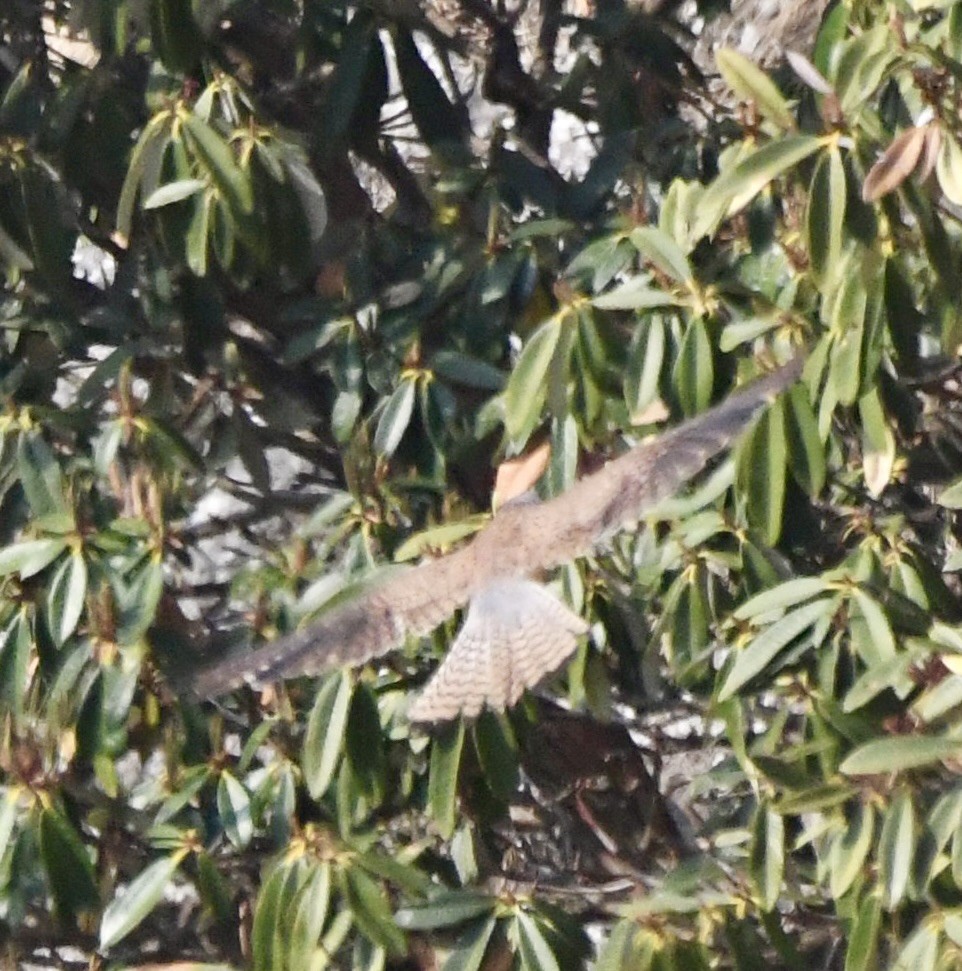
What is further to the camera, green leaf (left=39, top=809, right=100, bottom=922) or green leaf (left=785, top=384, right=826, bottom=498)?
green leaf (left=39, top=809, right=100, bottom=922)

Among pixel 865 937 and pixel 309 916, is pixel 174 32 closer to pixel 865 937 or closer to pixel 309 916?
pixel 309 916

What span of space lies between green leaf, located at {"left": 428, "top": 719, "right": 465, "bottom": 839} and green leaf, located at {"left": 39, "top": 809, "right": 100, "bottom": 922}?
1.47 ft

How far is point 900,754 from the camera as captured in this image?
1914 millimetres

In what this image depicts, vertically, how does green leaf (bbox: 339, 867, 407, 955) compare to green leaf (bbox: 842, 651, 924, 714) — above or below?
below

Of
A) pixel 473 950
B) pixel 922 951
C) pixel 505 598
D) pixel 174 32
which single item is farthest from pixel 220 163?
pixel 922 951

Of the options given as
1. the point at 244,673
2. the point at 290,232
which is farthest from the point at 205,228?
the point at 244,673

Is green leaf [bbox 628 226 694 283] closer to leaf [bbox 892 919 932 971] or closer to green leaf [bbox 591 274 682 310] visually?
green leaf [bbox 591 274 682 310]

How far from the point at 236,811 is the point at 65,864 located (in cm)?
24

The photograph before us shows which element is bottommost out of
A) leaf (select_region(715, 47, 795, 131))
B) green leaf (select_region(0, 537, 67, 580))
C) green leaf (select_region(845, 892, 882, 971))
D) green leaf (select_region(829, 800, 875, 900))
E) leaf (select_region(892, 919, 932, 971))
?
green leaf (select_region(845, 892, 882, 971))

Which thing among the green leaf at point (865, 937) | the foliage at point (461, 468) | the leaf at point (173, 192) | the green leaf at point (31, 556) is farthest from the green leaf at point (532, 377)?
the green leaf at point (865, 937)

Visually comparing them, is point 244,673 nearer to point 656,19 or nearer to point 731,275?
point 731,275

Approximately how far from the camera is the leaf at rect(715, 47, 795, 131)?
2.02m

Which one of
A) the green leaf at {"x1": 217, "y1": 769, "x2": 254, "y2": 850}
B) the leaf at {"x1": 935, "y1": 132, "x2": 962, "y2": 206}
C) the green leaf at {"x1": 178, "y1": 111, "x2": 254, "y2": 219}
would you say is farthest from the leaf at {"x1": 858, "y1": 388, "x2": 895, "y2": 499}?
the green leaf at {"x1": 217, "y1": 769, "x2": 254, "y2": 850}

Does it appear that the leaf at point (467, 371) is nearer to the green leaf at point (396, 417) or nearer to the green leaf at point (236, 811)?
the green leaf at point (396, 417)
